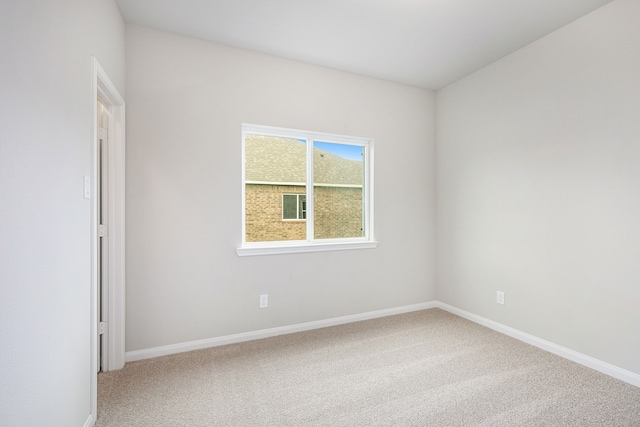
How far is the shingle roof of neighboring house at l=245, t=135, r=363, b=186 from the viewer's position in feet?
10.1

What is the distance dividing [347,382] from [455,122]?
10.1 feet

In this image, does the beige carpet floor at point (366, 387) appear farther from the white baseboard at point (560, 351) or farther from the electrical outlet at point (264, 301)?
the electrical outlet at point (264, 301)

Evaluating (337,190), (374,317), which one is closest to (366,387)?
(374,317)

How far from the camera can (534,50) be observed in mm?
2791

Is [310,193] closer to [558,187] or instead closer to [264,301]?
[264,301]

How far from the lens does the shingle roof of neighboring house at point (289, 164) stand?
3.07 metres

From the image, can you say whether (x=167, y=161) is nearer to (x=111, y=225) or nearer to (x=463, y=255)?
(x=111, y=225)

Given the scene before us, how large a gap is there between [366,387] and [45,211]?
212 cm

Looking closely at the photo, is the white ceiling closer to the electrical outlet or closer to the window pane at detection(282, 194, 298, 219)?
the window pane at detection(282, 194, 298, 219)

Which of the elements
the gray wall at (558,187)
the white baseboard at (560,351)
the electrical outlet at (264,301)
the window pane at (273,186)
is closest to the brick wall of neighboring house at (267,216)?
the window pane at (273,186)

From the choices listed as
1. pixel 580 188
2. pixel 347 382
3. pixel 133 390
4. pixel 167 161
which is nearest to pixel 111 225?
pixel 167 161

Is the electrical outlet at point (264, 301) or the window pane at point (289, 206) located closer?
the electrical outlet at point (264, 301)

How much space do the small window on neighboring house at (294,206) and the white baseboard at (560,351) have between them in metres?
2.21

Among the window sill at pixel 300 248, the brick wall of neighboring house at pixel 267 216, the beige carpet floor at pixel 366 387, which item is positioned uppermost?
the brick wall of neighboring house at pixel 267 216
